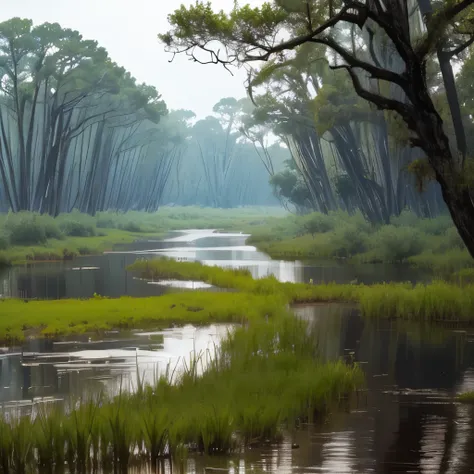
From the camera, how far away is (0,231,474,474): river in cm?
861

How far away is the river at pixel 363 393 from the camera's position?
8.61 meters

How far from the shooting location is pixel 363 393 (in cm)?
1170

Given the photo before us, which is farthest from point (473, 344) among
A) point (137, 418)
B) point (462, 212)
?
point (137, 418)

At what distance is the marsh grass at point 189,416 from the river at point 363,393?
31cm

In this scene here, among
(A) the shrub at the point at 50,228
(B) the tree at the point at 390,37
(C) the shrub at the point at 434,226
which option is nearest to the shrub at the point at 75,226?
(A) the shrub at the point at 50,228

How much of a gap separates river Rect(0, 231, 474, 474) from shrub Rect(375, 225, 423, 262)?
42.6 ft

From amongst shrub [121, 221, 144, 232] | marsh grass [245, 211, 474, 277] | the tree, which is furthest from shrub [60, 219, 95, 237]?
the tree

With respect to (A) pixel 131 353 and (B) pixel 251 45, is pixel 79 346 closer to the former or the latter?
(A) pixel 131 353

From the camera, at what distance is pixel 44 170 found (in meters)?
50.5

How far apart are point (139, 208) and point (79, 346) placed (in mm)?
80952

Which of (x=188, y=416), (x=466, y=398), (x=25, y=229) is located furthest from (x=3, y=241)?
(x=188, y=416)

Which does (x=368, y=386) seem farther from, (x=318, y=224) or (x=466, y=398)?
(x=318, y=224)

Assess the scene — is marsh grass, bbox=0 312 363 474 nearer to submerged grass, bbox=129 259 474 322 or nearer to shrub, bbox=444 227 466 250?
submerged grass, bbox=129 259 474 322

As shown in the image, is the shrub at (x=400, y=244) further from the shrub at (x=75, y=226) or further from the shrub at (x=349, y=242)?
the shrub at (x=75, y=226)
